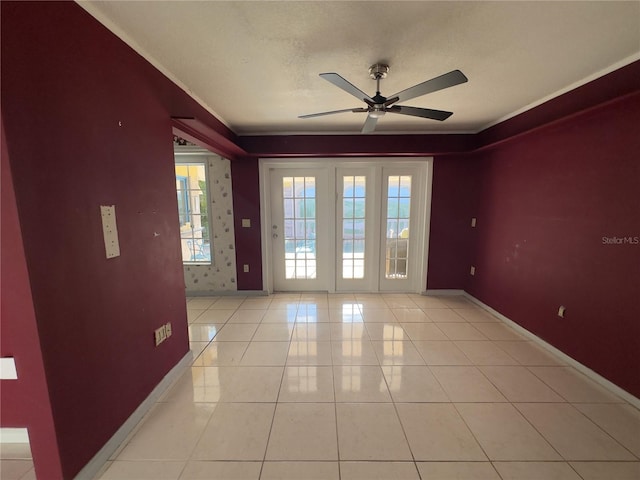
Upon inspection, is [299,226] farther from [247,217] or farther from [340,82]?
[340,82]

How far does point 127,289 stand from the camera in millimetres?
1568

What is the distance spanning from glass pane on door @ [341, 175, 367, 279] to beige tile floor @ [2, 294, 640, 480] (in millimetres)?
1380

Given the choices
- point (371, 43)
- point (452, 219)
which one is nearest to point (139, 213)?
point (371, 43)

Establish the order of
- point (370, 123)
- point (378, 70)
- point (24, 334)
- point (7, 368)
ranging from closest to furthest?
1. point (24, 334)
2. point (7, 368)
3. point (378, 70)
4. point (370, 123)

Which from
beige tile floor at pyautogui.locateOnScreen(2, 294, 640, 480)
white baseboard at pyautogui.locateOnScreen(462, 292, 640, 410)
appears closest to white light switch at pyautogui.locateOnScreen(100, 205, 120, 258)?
beige tile floor at pyautogui.locateOnScreen(2, 294, 640, 480)

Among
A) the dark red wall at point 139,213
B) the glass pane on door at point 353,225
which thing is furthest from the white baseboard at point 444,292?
the glass pane on door at point 353,225

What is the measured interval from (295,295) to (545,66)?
361 cm

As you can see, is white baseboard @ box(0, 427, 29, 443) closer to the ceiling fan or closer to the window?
the window

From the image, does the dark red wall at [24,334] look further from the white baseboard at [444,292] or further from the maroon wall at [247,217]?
the white baseboard at [444,292]

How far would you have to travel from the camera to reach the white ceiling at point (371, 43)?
1.33 m

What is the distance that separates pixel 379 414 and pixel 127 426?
5.16ft

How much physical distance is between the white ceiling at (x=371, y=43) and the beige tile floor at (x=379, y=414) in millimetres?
2371

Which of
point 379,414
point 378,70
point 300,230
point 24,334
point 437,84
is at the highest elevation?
point 378,70

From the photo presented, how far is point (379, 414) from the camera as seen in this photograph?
1.69m
